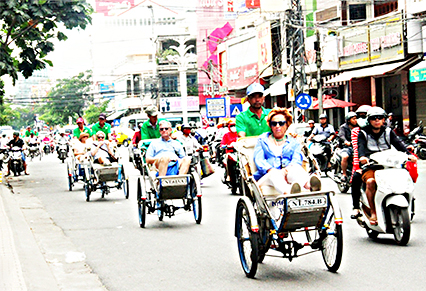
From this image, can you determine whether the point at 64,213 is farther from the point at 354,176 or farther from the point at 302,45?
the point at 302,45

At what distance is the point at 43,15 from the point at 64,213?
991 centimetres

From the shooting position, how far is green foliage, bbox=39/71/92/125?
122938 millimetres

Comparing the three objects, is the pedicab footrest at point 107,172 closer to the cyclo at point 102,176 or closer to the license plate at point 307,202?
the cyclo at point 102,176

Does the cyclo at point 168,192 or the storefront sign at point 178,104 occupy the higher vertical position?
the storefront sign at point 178,104

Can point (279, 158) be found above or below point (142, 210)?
above

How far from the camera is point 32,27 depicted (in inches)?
953

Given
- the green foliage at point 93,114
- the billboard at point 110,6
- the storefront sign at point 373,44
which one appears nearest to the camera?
the storefront sign at point 373,44

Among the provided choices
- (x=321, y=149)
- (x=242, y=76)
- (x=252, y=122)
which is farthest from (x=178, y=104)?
(x=252, y=122)

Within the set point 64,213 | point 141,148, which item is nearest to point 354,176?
point 141,148

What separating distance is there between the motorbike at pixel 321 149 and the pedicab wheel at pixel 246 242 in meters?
12.2

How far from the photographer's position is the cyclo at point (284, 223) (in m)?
6.84

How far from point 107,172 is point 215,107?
21.9 metres

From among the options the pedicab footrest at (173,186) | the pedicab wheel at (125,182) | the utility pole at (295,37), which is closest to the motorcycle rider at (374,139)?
the pedicab footrest at (173,186)

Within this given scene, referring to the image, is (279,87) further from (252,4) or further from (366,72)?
(366,72)
